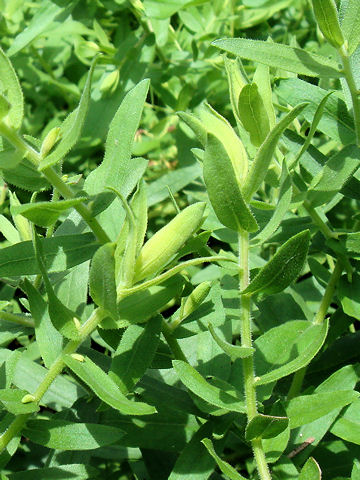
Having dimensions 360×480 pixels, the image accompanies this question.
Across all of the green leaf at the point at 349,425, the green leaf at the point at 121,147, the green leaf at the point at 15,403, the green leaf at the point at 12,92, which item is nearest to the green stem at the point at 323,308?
the green leaf at the point at 349,425

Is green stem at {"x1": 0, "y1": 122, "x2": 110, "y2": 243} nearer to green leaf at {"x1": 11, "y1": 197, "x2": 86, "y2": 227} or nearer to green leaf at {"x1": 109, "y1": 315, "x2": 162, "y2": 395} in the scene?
green leaf at {"x1": 11, "y1": 197, "x2": 86, "y2": 227}

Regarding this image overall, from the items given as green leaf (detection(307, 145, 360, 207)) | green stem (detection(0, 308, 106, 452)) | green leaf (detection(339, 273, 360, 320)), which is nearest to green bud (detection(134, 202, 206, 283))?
green stem (detection(0, 308, 106, 452))

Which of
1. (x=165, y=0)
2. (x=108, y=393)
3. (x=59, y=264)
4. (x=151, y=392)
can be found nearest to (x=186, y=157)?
(x=165, y=0)

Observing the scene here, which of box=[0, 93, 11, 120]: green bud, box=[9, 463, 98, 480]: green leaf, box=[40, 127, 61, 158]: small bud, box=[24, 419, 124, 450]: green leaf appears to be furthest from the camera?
box=[9, 463, 98, 480]: green leaf

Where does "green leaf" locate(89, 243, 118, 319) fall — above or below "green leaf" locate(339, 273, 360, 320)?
above

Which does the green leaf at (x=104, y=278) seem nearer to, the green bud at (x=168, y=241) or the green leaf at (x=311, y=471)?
the green bud at (x=168, y=241)
